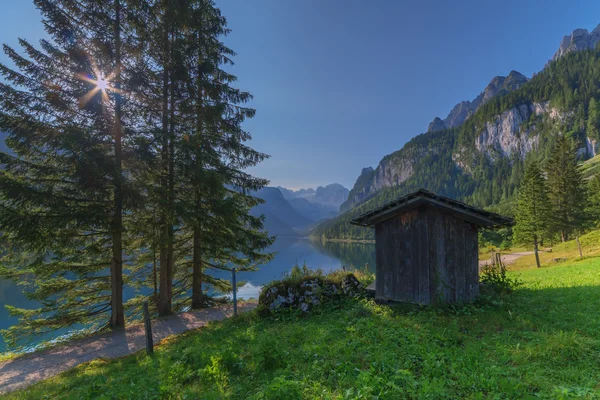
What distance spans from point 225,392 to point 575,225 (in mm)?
35700

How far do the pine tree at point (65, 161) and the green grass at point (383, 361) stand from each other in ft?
13.8

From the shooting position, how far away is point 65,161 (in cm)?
838

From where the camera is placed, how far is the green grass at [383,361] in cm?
386

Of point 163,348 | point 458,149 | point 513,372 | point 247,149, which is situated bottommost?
point 163,348

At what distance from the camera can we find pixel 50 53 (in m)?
8.52

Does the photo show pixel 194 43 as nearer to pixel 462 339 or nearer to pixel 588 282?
pixel 462 339

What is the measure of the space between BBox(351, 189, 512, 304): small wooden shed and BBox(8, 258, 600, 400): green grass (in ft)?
2.17

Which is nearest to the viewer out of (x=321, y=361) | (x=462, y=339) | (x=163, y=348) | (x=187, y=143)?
(x=321, y=361)

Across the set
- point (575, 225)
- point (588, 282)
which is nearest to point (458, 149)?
point (575, 225)

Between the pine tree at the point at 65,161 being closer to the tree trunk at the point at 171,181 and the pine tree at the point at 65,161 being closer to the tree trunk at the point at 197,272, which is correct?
the tree trunk at the point at 171,181

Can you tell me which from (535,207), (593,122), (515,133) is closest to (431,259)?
(535,207)

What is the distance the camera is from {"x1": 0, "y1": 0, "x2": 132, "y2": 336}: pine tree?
7918 mm

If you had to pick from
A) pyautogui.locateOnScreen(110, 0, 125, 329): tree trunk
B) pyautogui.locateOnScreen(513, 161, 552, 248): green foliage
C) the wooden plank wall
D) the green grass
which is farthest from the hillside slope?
the green grass

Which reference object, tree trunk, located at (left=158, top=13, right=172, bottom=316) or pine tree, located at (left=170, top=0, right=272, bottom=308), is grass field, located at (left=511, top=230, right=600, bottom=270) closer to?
pine tree, located at (left=170, top=0, right=272, bottom=308)
